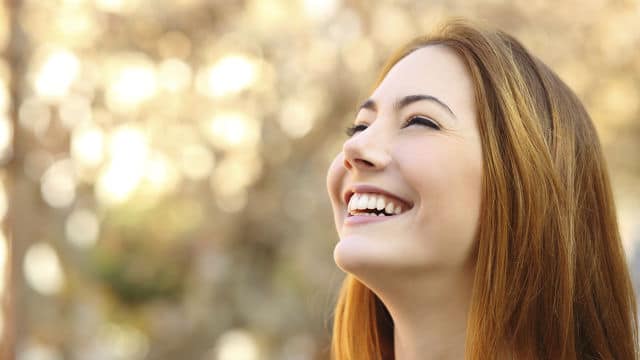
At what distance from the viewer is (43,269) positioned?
4156mm

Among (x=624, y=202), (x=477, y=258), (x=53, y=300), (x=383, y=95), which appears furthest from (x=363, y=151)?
(x=624, y=202)

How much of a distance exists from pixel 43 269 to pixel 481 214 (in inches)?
124

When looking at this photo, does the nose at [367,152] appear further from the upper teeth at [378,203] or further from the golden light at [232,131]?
the golden light at [232,131]

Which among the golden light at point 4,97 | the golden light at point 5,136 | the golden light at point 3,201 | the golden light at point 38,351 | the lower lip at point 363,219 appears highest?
the golden light at point 4,97

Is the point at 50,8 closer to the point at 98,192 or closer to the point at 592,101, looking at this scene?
the point at 98,192

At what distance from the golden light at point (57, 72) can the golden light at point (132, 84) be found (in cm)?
18

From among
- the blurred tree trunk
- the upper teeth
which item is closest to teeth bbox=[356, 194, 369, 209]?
the upper teeth

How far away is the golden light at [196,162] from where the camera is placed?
164 inches

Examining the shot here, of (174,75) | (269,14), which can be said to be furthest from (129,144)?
(269,14)

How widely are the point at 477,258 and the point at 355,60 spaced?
9.43 feet

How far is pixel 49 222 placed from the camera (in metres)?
4.16

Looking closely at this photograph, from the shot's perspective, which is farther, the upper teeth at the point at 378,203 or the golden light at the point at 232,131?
the golden light at the point at 232,131

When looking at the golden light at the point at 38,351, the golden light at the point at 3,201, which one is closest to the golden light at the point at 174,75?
the golden light at the point at 3,201

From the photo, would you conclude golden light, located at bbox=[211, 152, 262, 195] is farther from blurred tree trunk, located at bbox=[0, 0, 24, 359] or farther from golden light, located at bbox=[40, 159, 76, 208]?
blurred tree trunk, located at bbox=[0, 0, 24, 359]
